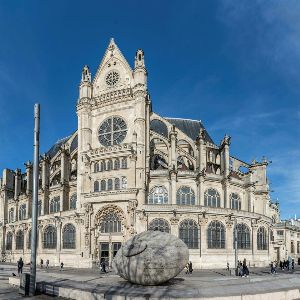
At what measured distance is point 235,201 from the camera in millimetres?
55438

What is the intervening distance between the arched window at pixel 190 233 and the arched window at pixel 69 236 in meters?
15.6

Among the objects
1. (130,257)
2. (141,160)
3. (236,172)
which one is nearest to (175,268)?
(130,257)

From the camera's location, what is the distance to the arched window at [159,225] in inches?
1906

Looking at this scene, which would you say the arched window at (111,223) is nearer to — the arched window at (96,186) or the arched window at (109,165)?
the arched window at (96,186)

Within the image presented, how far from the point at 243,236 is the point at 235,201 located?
5.33m

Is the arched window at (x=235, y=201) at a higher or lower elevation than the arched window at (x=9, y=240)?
higher

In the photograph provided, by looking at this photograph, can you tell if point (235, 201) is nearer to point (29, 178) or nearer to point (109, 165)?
point (109, 165)

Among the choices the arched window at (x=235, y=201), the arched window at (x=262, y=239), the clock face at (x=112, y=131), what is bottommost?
the arched window at (x=262, y=239)

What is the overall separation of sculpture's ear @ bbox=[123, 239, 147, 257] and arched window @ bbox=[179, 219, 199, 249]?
2748cm

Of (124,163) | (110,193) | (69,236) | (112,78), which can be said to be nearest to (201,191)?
(124,163)

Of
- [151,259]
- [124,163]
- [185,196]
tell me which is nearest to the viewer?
[151,259]

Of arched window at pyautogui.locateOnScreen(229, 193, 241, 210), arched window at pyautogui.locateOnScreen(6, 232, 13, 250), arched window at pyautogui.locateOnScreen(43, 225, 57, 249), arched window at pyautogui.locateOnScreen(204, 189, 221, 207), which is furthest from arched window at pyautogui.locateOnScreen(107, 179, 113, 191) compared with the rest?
arched window at pyautogui.locateOnScreen(6, 232, 13, 250)

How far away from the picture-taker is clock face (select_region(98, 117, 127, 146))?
178 ft

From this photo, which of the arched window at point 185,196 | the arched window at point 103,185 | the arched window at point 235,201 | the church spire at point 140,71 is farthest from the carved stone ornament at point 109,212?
the church spire at point 140,71
